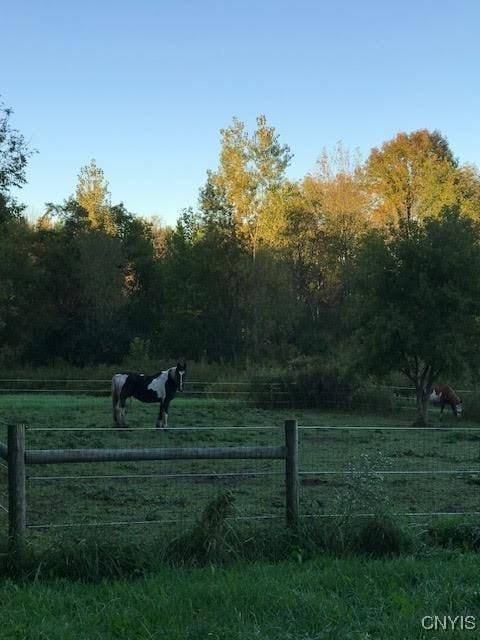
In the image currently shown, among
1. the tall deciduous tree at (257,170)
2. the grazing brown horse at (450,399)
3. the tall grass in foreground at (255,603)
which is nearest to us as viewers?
the tall grass in foreground at (255,603)

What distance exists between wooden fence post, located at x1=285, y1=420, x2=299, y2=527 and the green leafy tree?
16086 mm

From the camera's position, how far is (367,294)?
23203 mm

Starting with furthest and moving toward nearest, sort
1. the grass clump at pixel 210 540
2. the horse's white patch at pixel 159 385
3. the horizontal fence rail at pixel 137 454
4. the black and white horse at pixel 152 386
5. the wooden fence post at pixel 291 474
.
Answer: the horse's white patch at pixel 159 385
the black and white horse at pixel 152 386
the wooden fence post at pixel 291 474
the horizontal fence rail at pixel 137 454
the grass clump at pixel 210 540

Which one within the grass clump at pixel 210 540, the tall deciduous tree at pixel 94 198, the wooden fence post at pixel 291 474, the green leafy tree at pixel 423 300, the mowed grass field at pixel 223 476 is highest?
the tall deciduous tree at pixel 94 198

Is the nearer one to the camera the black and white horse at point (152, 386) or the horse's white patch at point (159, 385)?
the black and white horse at point (152, 386)

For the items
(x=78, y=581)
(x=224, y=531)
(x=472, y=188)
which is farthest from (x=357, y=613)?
(x=472, y=188)

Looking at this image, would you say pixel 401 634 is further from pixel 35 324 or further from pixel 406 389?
pixel 35 324

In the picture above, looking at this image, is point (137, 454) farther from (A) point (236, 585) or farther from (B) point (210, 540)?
(A) point (236, 585)

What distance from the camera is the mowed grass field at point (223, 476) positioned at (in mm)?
7266

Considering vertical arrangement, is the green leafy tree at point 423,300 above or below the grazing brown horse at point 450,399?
above

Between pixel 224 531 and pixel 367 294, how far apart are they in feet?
59.6

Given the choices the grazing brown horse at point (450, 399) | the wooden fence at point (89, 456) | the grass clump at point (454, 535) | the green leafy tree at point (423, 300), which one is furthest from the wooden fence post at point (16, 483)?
the grazing brown horse at point (450, 399)

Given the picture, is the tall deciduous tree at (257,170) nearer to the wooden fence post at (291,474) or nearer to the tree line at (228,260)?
the tree line at (228,260)

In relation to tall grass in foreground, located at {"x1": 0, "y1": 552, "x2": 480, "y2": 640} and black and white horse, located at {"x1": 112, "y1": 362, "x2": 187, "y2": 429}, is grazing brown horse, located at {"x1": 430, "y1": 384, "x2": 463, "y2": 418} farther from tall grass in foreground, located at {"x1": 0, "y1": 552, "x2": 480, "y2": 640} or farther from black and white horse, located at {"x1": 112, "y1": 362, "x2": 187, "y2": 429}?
tall grass in foreground, located at {"x1": 0, "y1": 552, "x2": 480, "y2": 640}
